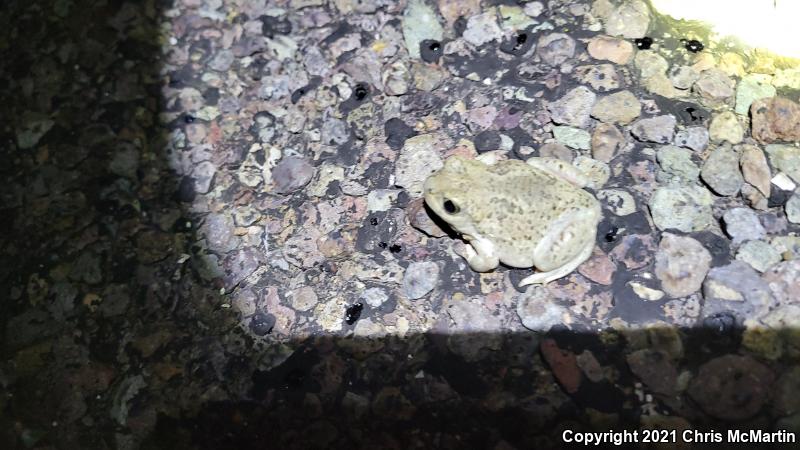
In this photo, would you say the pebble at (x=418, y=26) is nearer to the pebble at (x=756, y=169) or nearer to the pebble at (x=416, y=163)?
the pebble at (x=416, y=163)

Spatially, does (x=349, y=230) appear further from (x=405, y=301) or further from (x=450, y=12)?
(x=450, y=12)

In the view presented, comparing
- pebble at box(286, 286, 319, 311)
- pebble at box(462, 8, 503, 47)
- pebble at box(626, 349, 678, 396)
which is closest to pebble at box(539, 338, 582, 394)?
pebble at box(626, 349, 678, 396)

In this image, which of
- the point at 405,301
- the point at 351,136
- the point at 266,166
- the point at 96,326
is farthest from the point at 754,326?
the point at 96,326

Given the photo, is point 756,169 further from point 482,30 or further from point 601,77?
point 482,30

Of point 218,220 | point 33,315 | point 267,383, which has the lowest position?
point 33,315

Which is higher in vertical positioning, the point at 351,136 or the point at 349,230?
the point at 351,136

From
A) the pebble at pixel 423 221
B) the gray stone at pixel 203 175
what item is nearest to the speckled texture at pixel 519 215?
the pebble at pixel 423 221

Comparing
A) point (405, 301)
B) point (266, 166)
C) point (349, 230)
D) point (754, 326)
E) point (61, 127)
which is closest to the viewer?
point (754, 326)

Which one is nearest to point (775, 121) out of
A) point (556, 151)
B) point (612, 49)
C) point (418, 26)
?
point (612, 49)
